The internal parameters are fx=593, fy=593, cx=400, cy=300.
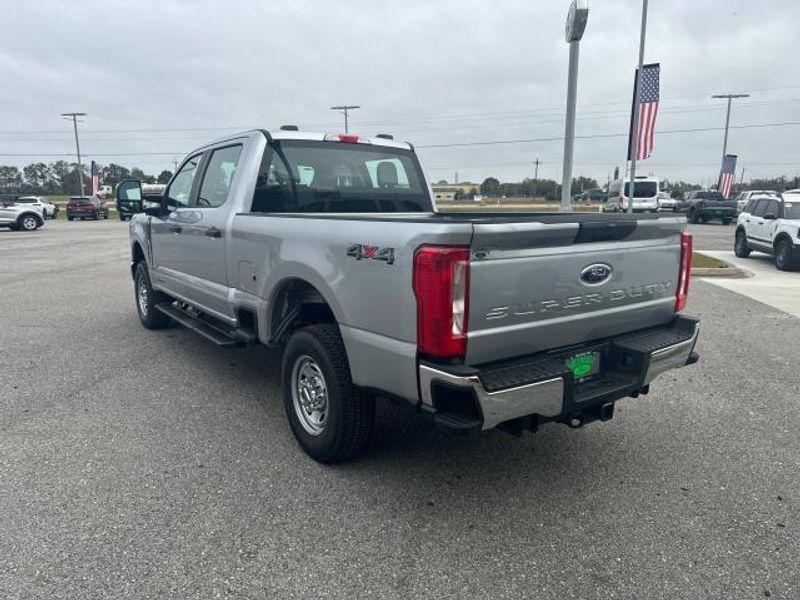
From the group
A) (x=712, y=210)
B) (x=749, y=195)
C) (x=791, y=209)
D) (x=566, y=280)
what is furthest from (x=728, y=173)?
→ (x=566, y=280)

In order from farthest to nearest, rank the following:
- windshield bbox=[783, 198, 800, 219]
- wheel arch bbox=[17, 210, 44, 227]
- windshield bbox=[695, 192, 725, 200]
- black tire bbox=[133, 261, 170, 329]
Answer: windshield bbox=[695, 192, 725, 200] → wheel arch bbox=[17, 210, 44, 227] → windshield bbox=[783, 198, 800, 219] → black tire bbox=[133, 261, 170, 329]

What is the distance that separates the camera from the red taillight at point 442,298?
8.65 ft

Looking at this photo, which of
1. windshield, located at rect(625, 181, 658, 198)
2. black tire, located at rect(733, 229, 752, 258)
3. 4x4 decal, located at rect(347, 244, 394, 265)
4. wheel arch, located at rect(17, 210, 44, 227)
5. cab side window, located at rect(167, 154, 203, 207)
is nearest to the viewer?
4x4 decal, located at rect(347, 244, 394, 265)

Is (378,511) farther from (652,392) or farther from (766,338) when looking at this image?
(766,338)

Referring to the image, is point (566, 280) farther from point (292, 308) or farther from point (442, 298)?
point (292, 308)

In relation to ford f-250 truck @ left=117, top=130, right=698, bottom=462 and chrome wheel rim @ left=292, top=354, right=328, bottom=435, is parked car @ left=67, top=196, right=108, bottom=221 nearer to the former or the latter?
ford f-250 truck @ left=117, top=130, right=698, bottom=462

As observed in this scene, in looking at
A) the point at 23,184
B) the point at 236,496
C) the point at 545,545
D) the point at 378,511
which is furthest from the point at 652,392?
the point at 23,184

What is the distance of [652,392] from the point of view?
506 centimetres

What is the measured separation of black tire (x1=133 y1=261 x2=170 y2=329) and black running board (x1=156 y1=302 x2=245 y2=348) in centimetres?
45

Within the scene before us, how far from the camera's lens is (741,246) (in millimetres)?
15555

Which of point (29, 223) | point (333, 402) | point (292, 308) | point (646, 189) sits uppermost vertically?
point (646, 189)

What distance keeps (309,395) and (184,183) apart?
3047mm

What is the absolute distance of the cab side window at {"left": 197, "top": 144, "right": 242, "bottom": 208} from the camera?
481cm

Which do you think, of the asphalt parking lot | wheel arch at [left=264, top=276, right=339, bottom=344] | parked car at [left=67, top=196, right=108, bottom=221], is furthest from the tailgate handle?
parked car at [left=67, top=196, right=108, bottom=221]
